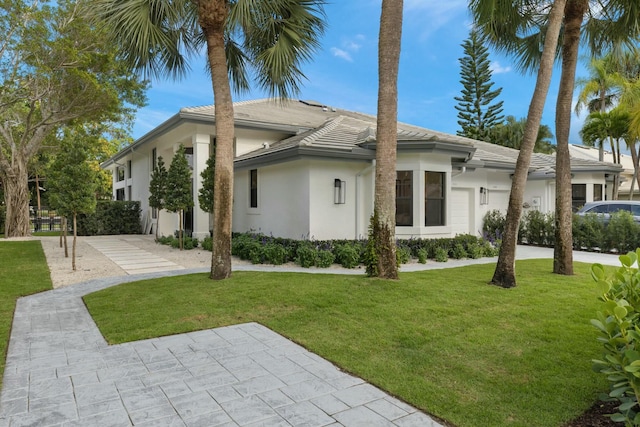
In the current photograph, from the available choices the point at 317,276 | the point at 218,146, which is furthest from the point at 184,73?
the point at 317,276

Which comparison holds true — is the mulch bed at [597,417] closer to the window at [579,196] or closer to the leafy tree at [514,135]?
the window at [579,196]

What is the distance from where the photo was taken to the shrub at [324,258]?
9633mm

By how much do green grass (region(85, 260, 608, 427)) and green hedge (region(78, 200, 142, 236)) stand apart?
13741 millimetres

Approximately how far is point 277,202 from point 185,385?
30.6 feet

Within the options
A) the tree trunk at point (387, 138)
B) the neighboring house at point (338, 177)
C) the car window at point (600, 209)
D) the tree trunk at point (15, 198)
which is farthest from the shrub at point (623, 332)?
the tree trunk at point (15, 198)

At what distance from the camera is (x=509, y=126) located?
103ft

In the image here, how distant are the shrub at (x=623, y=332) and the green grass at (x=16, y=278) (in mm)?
4923

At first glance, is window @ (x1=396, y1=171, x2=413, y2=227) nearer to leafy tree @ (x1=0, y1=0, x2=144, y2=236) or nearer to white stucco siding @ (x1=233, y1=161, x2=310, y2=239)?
white stucco siding @ (x1=233, y1=161, x2=310, y2=239)

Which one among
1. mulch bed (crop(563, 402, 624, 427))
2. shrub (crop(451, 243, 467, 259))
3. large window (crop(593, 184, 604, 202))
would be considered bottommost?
mulch bed (crop(563, 402, 624, 427))

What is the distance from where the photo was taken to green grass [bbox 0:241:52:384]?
17.2ft

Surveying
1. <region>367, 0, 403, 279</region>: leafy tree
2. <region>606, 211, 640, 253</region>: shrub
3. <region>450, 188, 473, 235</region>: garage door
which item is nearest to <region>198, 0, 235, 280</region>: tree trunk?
<region>367, 0, 403, 279</region>: leafy tree

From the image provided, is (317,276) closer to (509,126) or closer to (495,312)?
(495,312)

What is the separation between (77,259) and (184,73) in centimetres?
616

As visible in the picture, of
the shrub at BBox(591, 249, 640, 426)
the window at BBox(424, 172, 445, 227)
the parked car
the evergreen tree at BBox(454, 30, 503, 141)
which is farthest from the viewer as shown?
the evergreen tree at BBox(454, 30, 503, 141)
